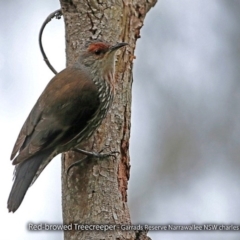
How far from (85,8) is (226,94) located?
368cm

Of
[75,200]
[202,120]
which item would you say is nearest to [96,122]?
[75,200]

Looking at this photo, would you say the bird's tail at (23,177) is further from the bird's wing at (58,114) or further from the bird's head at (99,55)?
the bird's head at (99,55)

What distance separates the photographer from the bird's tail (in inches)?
158

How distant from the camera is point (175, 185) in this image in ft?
24.9

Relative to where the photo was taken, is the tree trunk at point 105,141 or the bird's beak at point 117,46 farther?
the bird's beak at point 117,46

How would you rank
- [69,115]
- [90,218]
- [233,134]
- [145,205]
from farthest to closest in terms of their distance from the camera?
1. [233,134]
2. [145,205]
3. [69,115]
4. [90,218]

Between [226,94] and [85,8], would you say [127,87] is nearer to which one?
[85,8]

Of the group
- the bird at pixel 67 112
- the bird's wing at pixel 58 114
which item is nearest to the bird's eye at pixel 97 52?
the bird at pixel 67 112

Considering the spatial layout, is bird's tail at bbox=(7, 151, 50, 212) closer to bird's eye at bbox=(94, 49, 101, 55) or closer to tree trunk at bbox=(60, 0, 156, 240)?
tree trunk at bbox=(60, 0, 156, 240)

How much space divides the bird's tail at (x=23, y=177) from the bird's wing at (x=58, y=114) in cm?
4

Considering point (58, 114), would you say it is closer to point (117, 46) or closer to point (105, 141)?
point (105, 141)

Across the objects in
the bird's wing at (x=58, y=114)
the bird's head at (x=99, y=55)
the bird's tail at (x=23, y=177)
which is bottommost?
the bird's tail at (x=23, y=177)

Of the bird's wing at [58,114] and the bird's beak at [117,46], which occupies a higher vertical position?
the bird's beak at [117,46]

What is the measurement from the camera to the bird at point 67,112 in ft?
13.9
